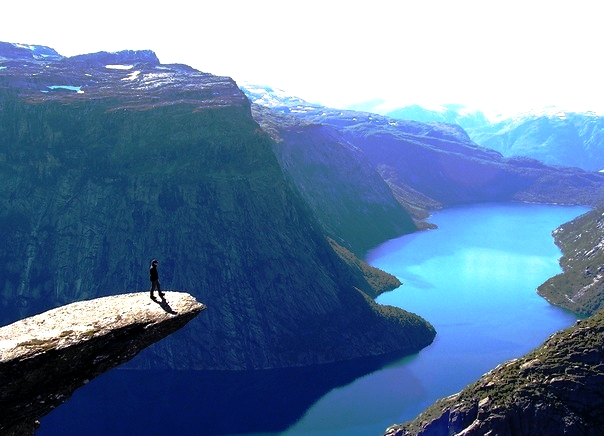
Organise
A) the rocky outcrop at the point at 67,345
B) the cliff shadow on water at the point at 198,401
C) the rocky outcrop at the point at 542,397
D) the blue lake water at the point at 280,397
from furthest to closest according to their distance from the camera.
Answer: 1. the cliff shadow on water at the point at 198,401
2. the blue lake water at the point at 280,397
3. the rocky outcrop at the point at 542,397
4. the rocky outcrop at the point at 67,345

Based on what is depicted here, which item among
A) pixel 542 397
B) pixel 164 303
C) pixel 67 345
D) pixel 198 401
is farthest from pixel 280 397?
pixel 67 345

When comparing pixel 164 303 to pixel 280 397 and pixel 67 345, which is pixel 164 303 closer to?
pixel 67 345

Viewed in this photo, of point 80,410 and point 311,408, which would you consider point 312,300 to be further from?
point 80,410

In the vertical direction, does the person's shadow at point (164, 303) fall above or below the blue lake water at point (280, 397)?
above

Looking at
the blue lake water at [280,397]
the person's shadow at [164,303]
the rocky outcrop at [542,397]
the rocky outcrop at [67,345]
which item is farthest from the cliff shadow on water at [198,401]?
the rocky outcrop at [67,345]

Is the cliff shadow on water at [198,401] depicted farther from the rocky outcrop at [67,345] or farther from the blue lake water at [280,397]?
the rocky outcrop at [67,345]

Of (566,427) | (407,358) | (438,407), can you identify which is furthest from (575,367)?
(407,358)
